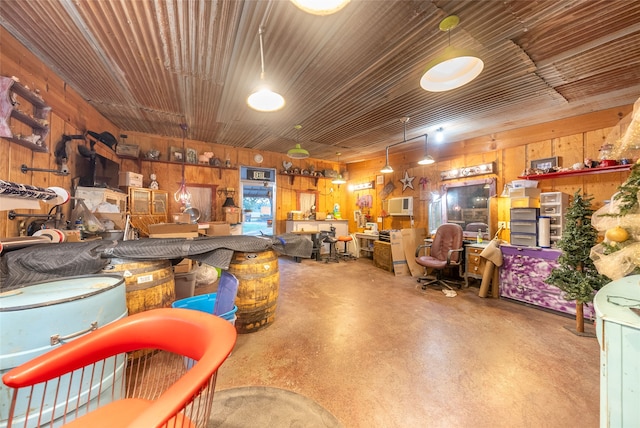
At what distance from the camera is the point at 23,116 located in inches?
87.3

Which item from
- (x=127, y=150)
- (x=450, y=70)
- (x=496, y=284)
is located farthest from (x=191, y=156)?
(x=496, y=284)

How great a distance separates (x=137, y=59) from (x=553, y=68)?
15.0ft

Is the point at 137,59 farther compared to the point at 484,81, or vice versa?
the point at 484,81

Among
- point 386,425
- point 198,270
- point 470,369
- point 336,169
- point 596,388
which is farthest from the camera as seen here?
point 336,169

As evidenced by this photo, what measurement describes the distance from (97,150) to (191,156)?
179cm

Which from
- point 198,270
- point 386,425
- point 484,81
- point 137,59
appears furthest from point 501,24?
point 198,270

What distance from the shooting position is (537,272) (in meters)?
3.31

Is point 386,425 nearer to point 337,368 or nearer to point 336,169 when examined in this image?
point 337,368

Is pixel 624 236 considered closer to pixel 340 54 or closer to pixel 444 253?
pixel 444 253

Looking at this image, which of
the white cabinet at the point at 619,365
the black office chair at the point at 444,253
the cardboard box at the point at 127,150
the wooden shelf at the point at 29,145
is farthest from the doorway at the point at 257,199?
the white cabinet at the point at 619,365

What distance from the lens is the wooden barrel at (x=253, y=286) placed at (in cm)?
240

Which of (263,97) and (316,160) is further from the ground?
(316,160)

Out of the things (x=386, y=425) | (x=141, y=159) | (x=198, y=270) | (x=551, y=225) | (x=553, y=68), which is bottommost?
(x=386, y=425)

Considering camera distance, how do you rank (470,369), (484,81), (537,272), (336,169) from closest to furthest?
(470,369), (484,81), (537,272), (336,169)
